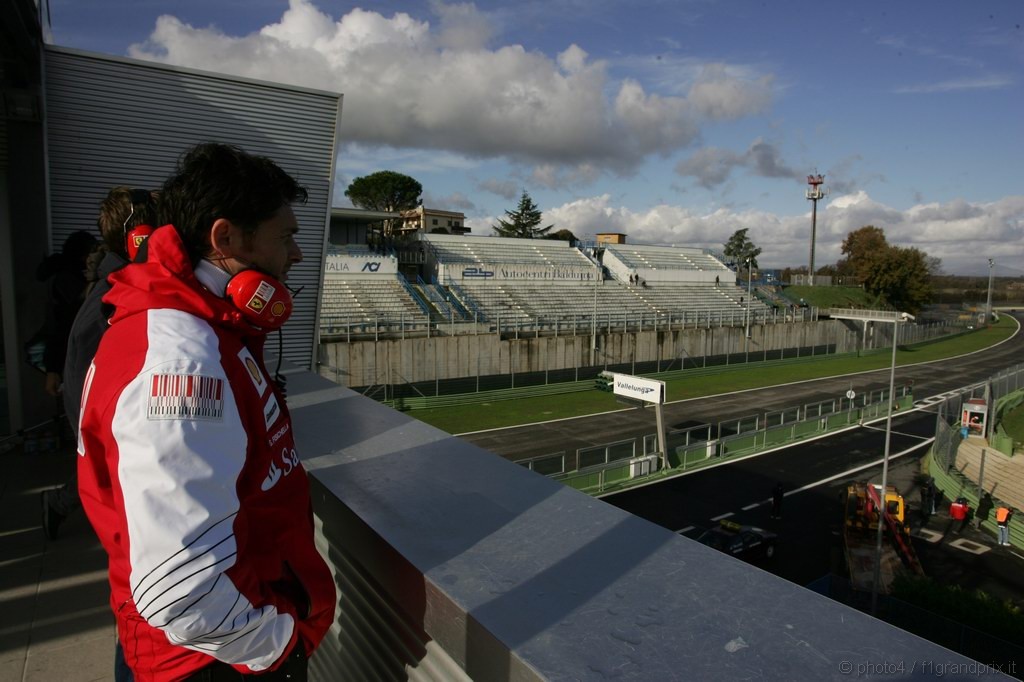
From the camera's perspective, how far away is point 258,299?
4.62 feet

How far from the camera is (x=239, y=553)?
3.92 feet

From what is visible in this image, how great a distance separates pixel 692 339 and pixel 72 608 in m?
35.4

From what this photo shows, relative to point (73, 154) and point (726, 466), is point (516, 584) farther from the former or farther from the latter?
point (726, 466)

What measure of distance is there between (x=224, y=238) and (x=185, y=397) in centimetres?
49

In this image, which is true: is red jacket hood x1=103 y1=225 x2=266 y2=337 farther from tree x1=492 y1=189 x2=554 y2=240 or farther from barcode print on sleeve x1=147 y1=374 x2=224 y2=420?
tree x1=492 y1=189 x2=554 y2=240

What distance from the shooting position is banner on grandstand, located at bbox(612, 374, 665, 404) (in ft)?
64.4

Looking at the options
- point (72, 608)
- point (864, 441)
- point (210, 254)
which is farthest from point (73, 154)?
point (864, 441)

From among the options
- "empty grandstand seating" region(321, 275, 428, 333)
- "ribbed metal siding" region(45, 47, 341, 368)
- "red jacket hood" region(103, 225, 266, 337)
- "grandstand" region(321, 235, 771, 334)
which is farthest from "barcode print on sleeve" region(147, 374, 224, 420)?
"empty grandstand seating" region(321, 275, 428, 333)

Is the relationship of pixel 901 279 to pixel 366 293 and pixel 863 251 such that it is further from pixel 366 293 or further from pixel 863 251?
pixel 366 293

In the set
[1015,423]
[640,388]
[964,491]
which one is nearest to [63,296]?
[640,388]

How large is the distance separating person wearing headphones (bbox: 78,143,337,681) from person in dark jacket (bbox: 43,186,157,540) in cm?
29

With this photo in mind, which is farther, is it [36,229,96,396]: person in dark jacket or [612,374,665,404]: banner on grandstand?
[612,374,665,404]: banner on grandstand

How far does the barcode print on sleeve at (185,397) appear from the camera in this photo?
3.61ft

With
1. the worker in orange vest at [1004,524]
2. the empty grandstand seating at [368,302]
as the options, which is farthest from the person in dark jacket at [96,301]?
the empty grandstand seating at [368,302]
